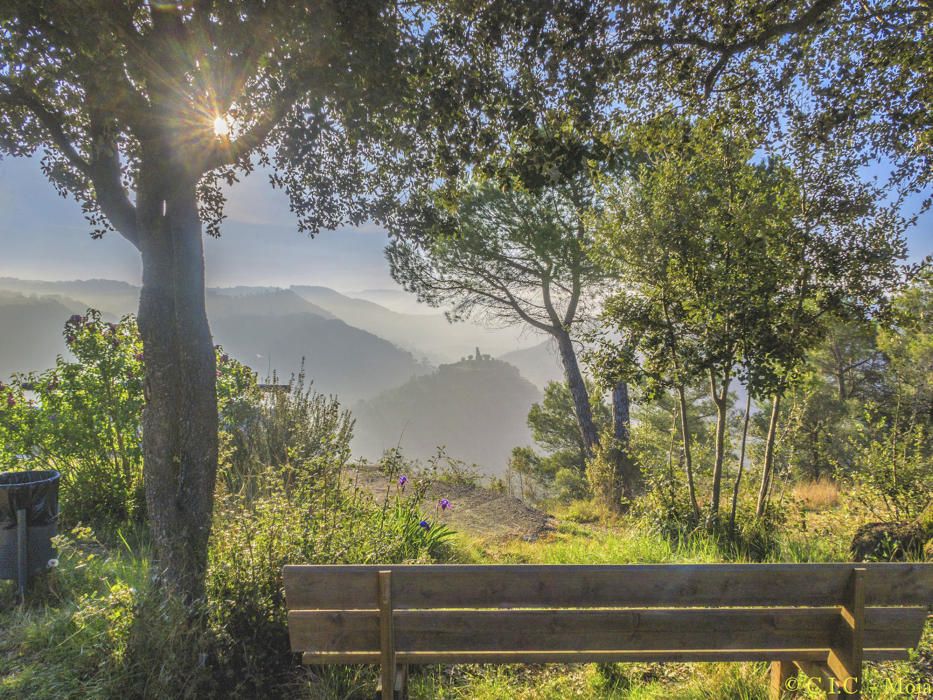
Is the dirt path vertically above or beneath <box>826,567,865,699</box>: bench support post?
beneath

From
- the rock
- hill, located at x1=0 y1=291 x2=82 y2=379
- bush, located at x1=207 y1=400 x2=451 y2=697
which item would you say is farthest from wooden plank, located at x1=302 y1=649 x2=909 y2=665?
hill, located at x1=0 y1=291 x2=82 y2=379

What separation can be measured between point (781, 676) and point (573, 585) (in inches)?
51.3

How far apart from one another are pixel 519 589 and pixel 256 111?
328cm

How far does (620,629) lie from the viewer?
2309 mm

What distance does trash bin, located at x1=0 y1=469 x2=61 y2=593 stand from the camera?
3.53 m

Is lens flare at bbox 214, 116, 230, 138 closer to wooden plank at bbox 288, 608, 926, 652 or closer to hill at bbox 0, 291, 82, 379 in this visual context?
wooden plank at bbox 288, 608, 926, 652

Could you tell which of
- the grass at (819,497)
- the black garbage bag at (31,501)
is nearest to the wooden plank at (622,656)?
the black garbage bag at (31,501)

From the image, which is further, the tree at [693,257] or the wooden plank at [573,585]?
the tree at [693,257]

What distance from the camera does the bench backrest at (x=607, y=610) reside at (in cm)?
222

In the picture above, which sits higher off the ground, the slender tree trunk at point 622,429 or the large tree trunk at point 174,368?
the large tree trunk at point 174,368

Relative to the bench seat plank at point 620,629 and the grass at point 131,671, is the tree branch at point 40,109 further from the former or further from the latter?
the bench seat plank at point 620,629

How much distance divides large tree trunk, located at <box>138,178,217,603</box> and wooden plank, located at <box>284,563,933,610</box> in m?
1.47

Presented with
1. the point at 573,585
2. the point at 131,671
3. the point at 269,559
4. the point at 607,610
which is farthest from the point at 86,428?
the point at 607,610

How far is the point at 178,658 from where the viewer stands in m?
2.57
